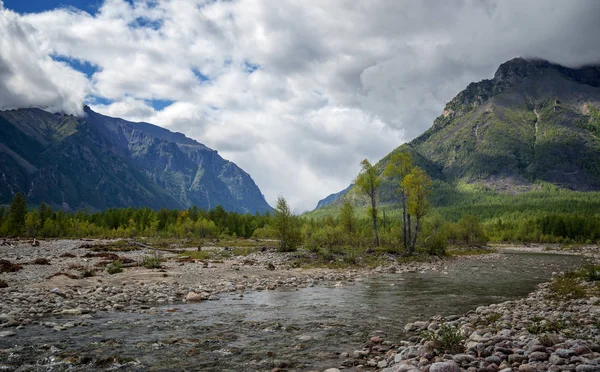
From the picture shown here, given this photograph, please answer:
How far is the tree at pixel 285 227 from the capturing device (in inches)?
1937

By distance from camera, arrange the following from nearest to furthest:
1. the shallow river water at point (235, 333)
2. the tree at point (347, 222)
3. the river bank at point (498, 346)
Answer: the river bank at point (498, 346), the shallow river water at point (235, 333), the tree at point (347, 222)

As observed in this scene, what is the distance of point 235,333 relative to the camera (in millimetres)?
12141

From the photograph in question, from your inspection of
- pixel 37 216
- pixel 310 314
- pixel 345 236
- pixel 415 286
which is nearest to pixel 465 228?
pixel 345 236

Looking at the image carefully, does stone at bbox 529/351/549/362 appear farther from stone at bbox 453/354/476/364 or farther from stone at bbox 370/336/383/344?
stone at bbox 370/336/383/344

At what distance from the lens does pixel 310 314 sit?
1557 centimetres

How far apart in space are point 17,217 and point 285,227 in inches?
4365

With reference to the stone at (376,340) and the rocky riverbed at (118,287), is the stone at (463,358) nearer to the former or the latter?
the stone at (376,340)

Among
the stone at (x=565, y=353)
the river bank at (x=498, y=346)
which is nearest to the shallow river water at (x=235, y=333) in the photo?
the river bank at (x=498, y=346)

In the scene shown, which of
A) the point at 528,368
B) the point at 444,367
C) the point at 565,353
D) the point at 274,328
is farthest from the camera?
the point at 274,328

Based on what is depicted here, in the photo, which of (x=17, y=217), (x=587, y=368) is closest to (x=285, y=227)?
(x=587, y=368)

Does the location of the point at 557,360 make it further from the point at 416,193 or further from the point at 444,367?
the point at 416,193

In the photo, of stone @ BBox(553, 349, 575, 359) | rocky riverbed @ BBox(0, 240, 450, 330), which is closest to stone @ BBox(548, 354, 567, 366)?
stone @ BBox(553, 349, 575, 359)

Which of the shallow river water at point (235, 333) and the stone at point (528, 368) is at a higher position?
the stone at point (528, 368)

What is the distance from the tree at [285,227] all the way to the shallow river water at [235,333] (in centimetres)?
2841
